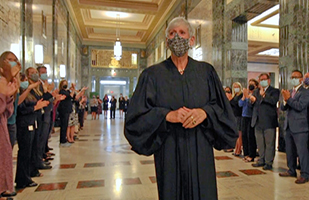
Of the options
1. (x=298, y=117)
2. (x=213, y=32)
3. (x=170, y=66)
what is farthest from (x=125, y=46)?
(x=170, y=66)

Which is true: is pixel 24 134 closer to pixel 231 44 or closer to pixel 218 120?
pixel 218 120

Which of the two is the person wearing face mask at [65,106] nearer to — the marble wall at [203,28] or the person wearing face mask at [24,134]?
the person wearing face mask at [24,134]

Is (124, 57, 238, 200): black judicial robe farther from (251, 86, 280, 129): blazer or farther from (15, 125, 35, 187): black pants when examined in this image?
(251, 86, 280, 129): blazer

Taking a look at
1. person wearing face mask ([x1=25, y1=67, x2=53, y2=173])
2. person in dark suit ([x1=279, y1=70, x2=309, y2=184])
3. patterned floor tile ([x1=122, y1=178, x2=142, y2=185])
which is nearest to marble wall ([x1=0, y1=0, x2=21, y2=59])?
person wearing face mask ([x1=25, y1=67, x2=53, y2=173])

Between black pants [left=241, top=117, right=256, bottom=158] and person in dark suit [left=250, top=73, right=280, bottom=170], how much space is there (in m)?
0.36

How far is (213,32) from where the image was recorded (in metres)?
9.09

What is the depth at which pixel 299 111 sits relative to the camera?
4.06 metres

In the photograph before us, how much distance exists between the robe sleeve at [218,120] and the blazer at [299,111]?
291 cm

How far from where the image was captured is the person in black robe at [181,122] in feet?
5.35

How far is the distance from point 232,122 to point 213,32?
26.3ft

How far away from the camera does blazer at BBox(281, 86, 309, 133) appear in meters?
4.01

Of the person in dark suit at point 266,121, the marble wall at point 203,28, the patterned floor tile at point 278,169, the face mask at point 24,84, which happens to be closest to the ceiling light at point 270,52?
the marble wall at point 203,28

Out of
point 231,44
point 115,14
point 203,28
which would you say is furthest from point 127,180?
point 115,14

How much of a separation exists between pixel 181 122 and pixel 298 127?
3329 millimetres
